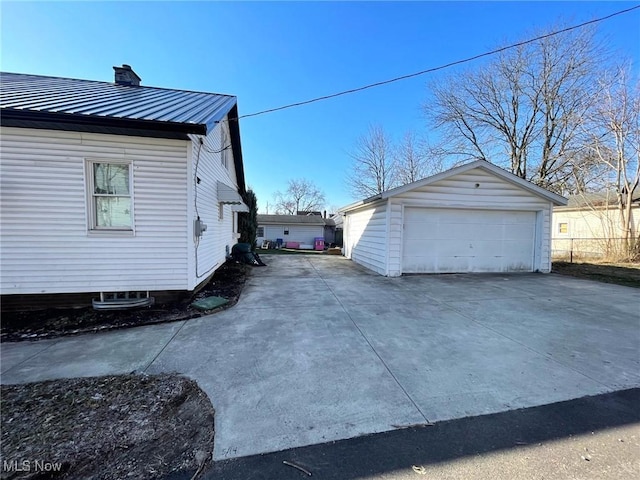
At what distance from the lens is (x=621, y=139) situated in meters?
12.9

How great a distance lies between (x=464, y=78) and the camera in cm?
1834

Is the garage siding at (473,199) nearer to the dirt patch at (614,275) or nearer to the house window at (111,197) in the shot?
the dirt patch at (614,275)

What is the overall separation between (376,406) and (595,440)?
1.53 meters

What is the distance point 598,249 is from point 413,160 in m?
13.5

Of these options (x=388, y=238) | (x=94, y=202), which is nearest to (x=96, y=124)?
(x=94, y=202)

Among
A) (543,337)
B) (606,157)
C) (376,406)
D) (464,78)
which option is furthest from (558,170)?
(376,406)

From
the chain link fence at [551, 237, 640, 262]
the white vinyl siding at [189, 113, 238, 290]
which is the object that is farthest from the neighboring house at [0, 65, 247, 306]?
the chain link fence at [551, 237, 640, 262]

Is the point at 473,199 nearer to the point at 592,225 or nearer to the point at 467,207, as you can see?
the point at 467,207

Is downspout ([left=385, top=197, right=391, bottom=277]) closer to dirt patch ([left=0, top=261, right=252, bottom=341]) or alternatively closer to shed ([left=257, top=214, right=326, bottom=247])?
dirt patch ([left=0, top=261, right=252, bottom=341])

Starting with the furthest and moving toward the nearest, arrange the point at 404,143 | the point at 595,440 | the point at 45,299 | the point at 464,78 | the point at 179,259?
the point at 404,143, the point at 464,78, the point at 179,259, the point at 45,299, the point at 595,440

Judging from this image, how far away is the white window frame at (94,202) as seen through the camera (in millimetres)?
A: 4789

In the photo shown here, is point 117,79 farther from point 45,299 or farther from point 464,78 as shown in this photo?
point 464,78

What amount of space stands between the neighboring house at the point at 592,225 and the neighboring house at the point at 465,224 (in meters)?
8.15

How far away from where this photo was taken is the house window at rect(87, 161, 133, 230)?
4.88 meters
